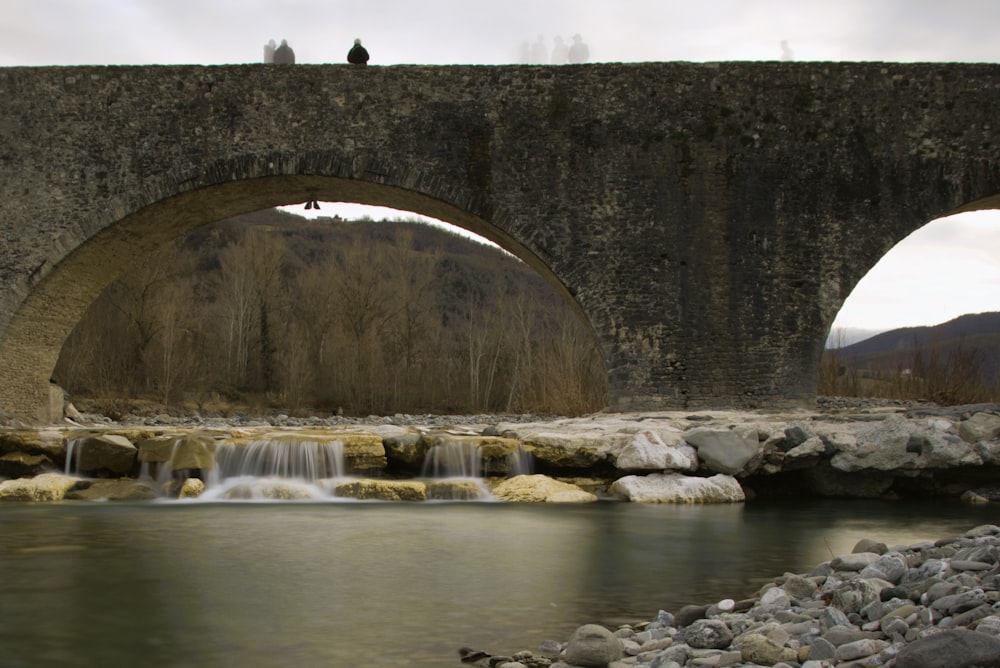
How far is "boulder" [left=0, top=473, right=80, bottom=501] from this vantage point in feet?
33.5

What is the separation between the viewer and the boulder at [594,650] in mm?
4191

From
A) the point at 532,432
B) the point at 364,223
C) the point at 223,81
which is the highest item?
the point at 364,223

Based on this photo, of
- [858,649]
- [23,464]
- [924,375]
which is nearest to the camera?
[858,649]

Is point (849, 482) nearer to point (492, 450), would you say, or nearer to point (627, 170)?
point (492, 450)

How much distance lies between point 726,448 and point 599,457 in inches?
53.4

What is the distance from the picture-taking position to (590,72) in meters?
12.6

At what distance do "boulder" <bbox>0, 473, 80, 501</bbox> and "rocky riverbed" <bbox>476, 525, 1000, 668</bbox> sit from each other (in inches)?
284

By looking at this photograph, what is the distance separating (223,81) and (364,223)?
5224 cm

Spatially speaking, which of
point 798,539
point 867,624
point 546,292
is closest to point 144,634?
point 867,624

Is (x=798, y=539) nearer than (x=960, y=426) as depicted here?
Yes

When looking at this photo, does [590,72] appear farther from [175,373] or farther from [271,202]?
[175,373]

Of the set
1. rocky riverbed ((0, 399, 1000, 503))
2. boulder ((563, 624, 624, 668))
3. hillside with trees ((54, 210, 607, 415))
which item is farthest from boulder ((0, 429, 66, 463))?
hillside with trees ((54, 210, 607, 415))

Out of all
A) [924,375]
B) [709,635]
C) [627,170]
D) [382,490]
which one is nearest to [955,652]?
[709,635]

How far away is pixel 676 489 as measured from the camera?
10.2m
